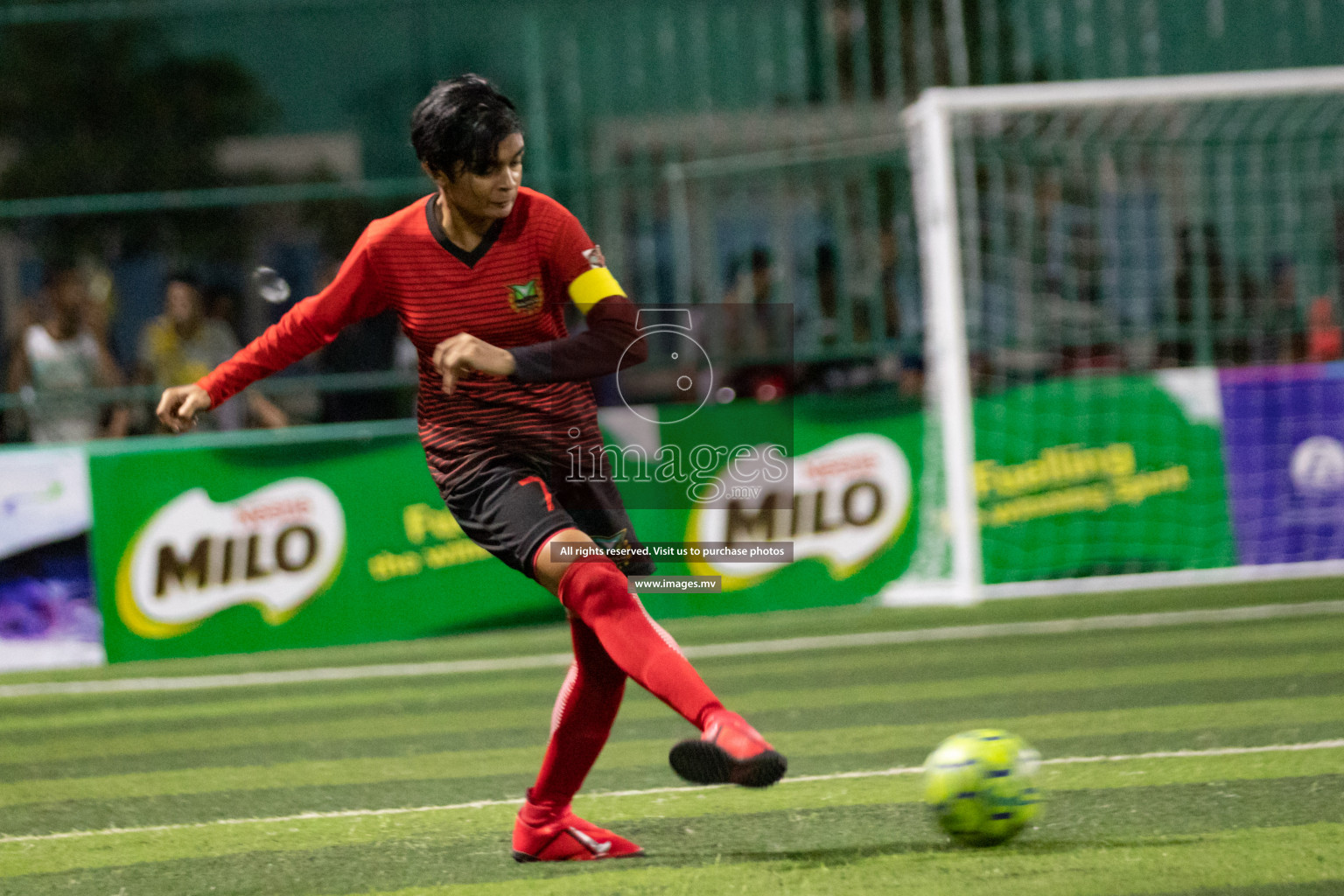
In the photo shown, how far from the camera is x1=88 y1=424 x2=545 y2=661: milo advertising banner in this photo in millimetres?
9266

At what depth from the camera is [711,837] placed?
4191mm

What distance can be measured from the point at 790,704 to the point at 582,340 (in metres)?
3.49

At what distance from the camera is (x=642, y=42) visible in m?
11.3

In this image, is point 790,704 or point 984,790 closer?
point 984,790

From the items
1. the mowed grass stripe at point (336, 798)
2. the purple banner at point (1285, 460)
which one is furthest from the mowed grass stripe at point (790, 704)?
the purple banner at point (1285, 460)

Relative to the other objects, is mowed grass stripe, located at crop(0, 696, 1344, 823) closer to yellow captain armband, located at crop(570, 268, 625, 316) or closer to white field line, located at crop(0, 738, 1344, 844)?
white field line, located at crop(0, 738, 1344, 844)

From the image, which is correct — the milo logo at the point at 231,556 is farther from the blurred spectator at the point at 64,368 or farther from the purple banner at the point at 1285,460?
the purple banner at the point at 1285,460

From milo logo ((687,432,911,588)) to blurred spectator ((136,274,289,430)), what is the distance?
2.93 m

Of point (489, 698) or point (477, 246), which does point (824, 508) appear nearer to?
point (489, 698)

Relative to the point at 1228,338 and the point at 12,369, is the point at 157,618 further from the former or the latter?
the point at 1228,338

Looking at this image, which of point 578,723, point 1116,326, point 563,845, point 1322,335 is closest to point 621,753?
point 563,845

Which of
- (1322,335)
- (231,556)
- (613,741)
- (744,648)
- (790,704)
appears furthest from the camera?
(1322,335)

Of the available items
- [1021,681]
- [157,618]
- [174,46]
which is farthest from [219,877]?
[174,46]
